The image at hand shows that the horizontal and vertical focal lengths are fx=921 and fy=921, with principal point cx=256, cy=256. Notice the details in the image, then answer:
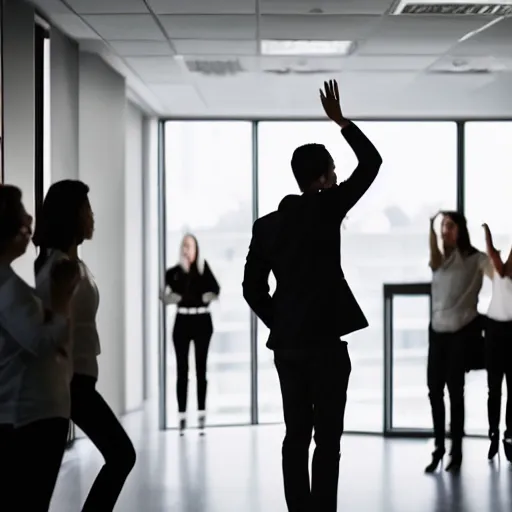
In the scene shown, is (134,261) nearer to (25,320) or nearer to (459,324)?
(459,324)

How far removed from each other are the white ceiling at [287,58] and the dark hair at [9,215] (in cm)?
271

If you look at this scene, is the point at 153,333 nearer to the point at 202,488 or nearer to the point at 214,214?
the point at 214,214

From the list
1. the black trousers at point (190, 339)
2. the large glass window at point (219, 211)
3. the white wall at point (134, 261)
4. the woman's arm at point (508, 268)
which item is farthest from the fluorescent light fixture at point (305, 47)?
the large glass window at point (219, 211)

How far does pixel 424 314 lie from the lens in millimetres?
7488

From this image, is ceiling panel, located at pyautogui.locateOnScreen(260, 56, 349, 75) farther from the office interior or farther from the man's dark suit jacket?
the man's dark suit jacket

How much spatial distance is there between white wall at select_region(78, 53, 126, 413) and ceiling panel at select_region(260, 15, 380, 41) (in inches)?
62.5

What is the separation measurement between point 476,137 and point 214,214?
2.87m

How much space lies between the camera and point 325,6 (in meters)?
5.34

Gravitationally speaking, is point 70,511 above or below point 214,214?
below

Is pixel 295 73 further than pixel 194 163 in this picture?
No

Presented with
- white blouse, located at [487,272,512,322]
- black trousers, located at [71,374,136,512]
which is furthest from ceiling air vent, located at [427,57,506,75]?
black trousers, located at [71,374,136,512]

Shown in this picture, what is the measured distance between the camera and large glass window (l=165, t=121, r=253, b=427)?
9.44 metres

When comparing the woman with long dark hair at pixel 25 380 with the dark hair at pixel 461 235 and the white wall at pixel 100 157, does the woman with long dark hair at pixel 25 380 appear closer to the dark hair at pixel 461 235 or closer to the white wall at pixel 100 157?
the white wall at pixel 100 157

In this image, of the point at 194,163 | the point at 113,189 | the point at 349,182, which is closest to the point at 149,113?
the point at 194,163
